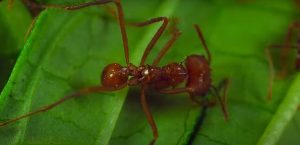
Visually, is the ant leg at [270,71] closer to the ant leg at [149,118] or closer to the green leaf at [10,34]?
the ant leg at [149,118]

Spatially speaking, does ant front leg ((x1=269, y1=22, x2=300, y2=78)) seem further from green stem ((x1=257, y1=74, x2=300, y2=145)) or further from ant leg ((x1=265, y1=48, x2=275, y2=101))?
green stem ((x1=257, y1=74, x2=300, y2=145))

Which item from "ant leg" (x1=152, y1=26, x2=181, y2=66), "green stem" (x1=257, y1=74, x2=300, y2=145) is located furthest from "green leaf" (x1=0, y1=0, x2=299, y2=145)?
"ant leg" (x1=152, y1=26, x2=181, y2=66)

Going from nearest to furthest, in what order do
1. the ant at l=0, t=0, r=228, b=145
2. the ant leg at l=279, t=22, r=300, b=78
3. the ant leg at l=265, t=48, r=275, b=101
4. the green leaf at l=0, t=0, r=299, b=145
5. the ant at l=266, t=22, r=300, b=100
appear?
the green leaf at l=0, t=0, r=299, b=145 < the ant at l=0, t=0, r=228, b=145 < the ant leg at l=265, t=48, r=275, b=101 < the ant at l=266, t=22, r=300, b=100 < the ant leg at l=279, t=22, r=300, b=78

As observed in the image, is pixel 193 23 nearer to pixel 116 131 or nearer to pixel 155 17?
pixel 155 17

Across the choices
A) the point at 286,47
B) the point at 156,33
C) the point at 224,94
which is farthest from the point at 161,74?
the point at 286,47

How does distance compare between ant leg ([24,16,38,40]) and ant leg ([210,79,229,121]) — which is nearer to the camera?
ant leg ([24,16,38,40])

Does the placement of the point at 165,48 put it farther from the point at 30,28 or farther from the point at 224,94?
the point at 30,28
